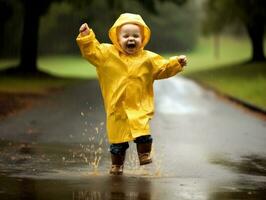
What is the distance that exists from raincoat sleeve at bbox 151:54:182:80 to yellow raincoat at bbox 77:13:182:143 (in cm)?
2

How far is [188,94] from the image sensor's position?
2822 cm

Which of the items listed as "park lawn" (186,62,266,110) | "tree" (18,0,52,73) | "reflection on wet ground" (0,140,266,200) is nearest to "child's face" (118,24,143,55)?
"reflection on wet ground" (0,140,266,200)

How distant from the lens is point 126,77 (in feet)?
28.3

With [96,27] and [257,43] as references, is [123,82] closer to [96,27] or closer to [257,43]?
[257,43]

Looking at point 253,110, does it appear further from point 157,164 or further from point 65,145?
point 157,164

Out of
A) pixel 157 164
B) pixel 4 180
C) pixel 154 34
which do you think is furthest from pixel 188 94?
pixel 154 34

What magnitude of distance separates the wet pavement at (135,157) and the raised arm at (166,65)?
1.16 meters

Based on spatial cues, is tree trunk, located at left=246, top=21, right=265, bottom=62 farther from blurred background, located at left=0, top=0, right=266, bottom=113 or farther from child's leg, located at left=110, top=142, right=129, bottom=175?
child's leg, located at left=110, top=142, right=129, bottom=175

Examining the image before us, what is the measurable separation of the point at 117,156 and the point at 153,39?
89.9m

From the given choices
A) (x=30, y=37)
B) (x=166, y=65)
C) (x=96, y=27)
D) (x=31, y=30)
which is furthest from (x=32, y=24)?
(x=96, y=27)

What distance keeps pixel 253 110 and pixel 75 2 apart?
1748 cm

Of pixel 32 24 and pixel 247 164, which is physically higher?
pixel 32 24

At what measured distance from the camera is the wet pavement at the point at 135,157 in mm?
7621

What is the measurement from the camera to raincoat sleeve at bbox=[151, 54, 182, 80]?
348 inches
